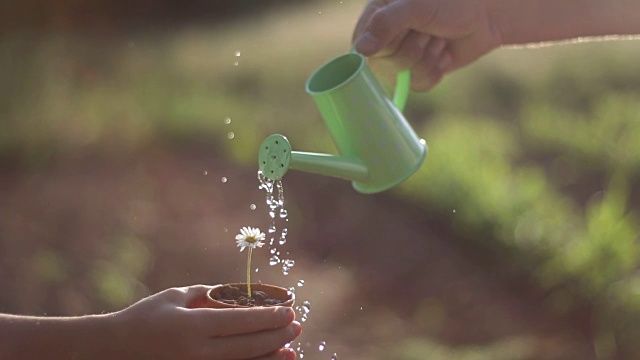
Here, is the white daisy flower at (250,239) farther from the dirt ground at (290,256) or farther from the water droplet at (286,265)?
the dirt ground at (290,256)

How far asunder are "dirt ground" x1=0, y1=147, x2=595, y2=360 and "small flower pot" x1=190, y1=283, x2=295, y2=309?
1.41 m

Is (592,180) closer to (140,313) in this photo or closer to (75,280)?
(75,280)

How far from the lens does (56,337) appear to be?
52.0 inches

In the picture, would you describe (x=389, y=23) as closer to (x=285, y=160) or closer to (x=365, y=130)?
(x=365, y=130)

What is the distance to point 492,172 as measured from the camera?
327 centimetres

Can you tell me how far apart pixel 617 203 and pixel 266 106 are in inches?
106

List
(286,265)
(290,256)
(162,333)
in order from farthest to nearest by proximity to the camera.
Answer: (290,256) → (286,265) → (162,333)

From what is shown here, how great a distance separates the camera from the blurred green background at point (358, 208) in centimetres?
274

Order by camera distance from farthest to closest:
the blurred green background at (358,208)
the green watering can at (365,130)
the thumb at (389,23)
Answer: the blurred green background at (358,208) < the thumb at (389,23) < the green watering can at (365,130)

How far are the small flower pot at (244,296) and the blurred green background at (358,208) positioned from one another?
4.51 feet

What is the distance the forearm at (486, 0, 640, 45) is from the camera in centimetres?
195

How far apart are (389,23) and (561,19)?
0.43 m

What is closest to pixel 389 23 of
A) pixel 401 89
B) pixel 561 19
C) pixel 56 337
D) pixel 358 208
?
pixel 401 89

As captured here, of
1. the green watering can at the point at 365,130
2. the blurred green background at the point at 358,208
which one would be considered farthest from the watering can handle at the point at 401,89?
the blurred green background at the point at 358,208
